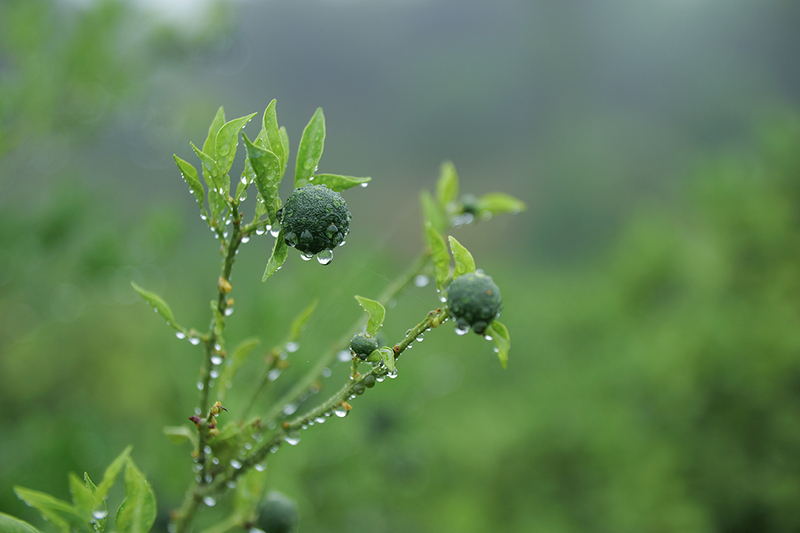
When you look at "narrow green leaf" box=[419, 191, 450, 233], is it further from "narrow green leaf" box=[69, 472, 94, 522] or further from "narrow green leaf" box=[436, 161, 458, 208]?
"narrow green leaf" box=[69, 472, 94, 522]

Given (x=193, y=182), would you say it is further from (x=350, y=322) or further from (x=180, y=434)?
(x=350, y=322)

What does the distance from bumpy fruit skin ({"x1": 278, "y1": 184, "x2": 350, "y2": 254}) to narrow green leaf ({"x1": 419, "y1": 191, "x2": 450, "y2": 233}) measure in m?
0.38

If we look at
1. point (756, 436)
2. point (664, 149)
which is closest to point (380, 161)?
point (756, 436)

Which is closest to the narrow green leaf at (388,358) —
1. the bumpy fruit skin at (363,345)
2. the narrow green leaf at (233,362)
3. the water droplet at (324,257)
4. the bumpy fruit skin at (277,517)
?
the bumpy fruit skin at (363,345)

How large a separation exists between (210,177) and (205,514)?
1.31 metres

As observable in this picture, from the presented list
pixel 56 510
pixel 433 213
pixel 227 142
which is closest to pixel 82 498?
pixel 56 510

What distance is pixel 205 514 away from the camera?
1.47m

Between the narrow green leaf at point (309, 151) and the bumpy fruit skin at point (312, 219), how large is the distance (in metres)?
0.04

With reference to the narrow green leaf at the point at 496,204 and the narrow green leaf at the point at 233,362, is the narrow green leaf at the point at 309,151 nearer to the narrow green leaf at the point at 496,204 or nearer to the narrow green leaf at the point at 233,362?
the narrow green leaf at the point at 233,362

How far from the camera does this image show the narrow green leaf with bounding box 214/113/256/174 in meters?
0.52

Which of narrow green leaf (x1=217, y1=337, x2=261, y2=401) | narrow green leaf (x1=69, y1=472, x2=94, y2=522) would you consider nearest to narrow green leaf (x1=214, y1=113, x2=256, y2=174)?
narrow green leaf (x1=217, y1=337, x2=261, y2=401)

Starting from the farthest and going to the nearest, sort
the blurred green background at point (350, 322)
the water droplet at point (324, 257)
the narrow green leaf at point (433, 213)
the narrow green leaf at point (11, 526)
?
1. the blurred green background at point (350, 322)
2. the narrow green leaf at point (433, 213)
3. the water droplet at point (324, 257)
4. the narrow green leaf at point (11, 526)

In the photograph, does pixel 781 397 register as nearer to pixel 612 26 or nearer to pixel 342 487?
pixel 342 487

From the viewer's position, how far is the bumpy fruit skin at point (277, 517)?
2.28 ft
